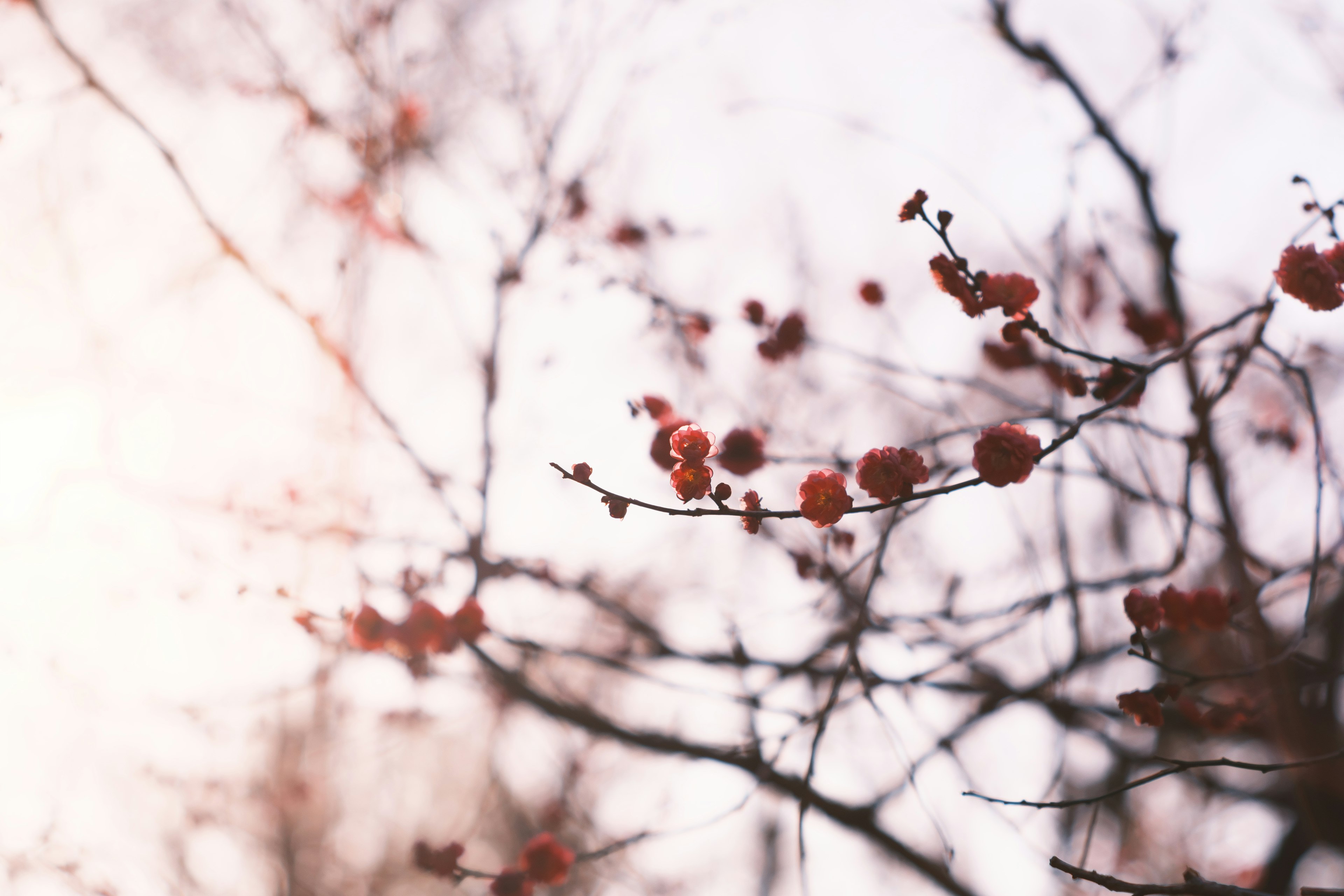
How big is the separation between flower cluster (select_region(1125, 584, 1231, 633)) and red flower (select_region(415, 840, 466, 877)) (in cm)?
241

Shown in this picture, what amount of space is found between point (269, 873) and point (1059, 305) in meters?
6.19

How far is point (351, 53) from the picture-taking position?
3451mm

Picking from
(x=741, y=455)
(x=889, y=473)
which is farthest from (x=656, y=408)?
(x=889, y=473)

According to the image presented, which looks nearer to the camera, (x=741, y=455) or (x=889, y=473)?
(x=889, y=473)

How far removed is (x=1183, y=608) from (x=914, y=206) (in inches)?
62.7

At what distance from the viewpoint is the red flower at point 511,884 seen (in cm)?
233

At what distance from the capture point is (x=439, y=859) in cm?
242

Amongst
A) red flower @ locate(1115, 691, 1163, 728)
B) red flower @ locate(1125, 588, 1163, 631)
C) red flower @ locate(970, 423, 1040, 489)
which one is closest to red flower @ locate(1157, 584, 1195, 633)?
red flower @ locate(1125, 588, 1163, 631)

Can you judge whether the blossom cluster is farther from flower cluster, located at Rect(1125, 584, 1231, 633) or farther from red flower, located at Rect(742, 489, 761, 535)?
flower cluster, located at Rect(1125, 584, 1231, 633)

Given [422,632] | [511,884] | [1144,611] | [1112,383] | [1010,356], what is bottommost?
[511,884]

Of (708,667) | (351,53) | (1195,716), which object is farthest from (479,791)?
(351,53)

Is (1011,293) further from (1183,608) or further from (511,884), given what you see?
(511,884)

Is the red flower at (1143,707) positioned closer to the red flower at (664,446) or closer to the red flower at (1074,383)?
the red flower at (1074,383)

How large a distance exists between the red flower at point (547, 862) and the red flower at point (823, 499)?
5.53 feet
